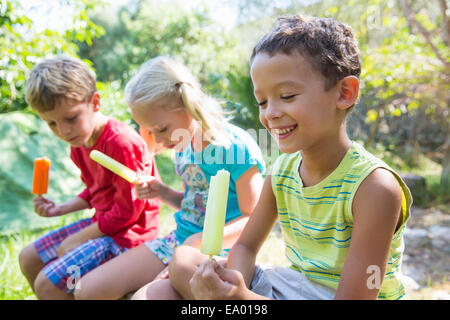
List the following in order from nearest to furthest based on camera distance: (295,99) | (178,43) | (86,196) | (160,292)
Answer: (295,99), (160,292), (86,196), (178,43)

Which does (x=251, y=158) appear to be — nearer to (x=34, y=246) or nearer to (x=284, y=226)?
(x=284, y=226)

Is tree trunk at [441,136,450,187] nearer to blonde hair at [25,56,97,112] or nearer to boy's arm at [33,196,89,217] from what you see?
boy's arm at [33,196,89,217]

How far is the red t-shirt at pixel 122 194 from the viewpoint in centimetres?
231

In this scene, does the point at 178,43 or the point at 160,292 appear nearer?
the point at 160,292

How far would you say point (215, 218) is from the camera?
1.20 meters

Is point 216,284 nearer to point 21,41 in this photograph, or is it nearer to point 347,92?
point 347,92

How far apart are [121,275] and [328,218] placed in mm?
1225

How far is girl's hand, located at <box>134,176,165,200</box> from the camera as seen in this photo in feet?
7.14

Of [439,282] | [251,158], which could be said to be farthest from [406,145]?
[251,158]

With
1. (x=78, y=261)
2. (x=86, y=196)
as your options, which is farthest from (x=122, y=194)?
(x=86, y=196)

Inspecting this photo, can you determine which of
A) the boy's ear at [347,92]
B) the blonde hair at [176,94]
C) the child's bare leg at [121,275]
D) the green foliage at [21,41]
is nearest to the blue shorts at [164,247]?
the child's bare leg at [121,275]

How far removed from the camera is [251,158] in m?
2.03

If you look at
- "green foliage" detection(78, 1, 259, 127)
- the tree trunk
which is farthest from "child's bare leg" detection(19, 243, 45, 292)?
"green foliage" detection(78, 1, 259, 127)

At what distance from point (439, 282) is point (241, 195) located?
2343 mm
